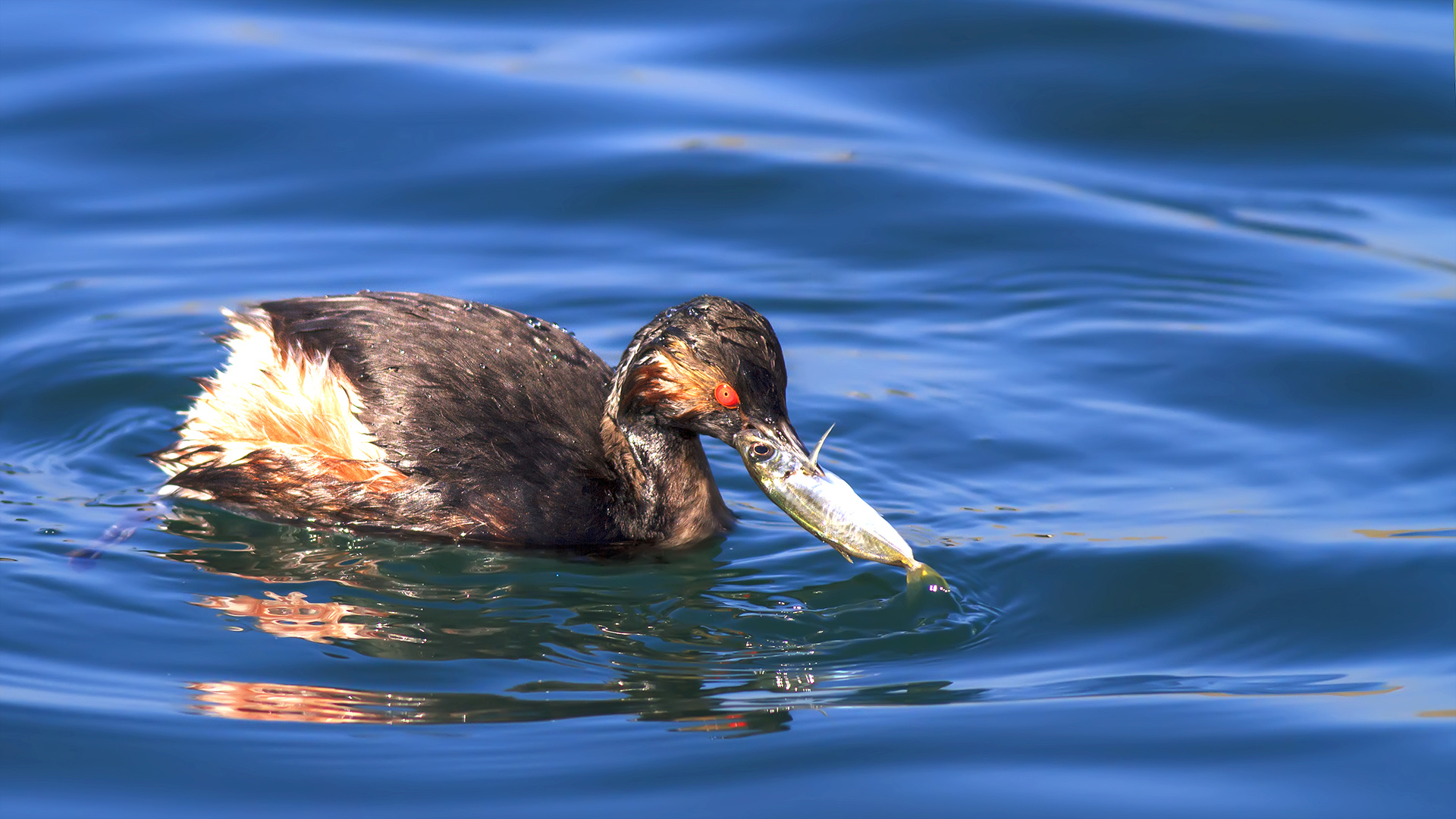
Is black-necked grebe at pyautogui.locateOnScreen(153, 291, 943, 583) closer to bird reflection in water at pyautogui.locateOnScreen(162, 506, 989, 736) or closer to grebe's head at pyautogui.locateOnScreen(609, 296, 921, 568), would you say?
grebe's head at pyautogui.locateOnScreen(609, 296, 921, 568)

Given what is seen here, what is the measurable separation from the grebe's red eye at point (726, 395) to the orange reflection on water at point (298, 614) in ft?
4.30

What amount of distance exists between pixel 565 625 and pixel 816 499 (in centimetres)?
91

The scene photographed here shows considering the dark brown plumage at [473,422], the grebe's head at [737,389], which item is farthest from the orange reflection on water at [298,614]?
the grebe's head at [737,389]

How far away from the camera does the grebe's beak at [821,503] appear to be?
18.5 feet

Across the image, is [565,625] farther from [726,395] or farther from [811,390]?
[811,390]

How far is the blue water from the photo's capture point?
4816 millimetres

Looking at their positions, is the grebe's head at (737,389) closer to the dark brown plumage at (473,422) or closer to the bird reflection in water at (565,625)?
the dark brown plumage at (473,422)

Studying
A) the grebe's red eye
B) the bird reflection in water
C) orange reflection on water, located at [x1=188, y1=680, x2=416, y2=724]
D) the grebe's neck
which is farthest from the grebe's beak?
orange reflection on water, located at [x1=188, y1=680, x2=416, y2=724]

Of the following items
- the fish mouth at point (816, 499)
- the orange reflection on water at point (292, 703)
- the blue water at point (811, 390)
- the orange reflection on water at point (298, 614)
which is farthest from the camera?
the fish mouth at point (816, 499)

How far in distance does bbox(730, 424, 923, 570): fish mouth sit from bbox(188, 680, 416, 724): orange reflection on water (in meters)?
1.52

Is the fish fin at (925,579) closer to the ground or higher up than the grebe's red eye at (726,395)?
closer to the ground

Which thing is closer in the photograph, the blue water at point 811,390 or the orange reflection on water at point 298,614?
the blue water at point 811,390

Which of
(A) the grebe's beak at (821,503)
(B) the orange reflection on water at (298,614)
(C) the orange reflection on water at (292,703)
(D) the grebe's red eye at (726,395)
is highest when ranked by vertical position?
(D) the grebe's red eye at (726,395)

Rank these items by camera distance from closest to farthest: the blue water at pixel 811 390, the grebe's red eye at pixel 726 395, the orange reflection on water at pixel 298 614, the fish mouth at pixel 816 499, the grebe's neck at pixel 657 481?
1. the blue water at pixel 811 390
2. the orange reflection on water at pixel 298 614
3. the fish mouth at pixel 816 499
4. the grebe's red eye at pixel 726 395
5. the grebe's neck at pixel 657 481
